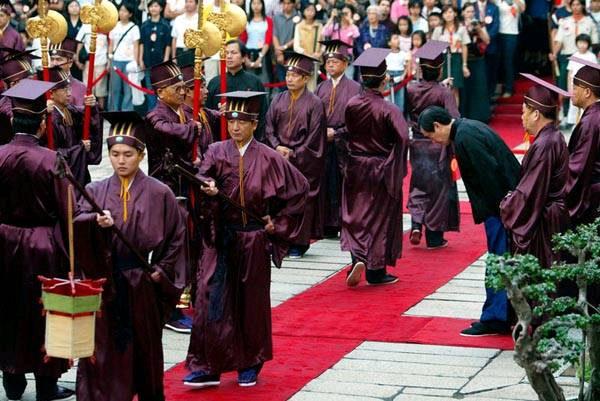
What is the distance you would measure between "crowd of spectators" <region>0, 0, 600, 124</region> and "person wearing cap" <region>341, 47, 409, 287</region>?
7065mm

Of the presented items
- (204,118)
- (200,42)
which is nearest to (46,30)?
(200,42)

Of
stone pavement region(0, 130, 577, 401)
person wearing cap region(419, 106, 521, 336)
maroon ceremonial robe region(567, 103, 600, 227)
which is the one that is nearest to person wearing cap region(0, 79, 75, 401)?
stone pavement region(0, 130, 577, 401)

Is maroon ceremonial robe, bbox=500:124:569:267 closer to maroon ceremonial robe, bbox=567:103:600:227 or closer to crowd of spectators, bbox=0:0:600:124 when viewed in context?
maroon ceremonial robe, bbox=567:103:600:227

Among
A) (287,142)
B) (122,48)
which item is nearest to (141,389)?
(287,142)

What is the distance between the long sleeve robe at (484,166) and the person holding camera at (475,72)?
420 inches

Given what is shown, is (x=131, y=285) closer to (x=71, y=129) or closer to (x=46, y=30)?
(x=46, y=30)

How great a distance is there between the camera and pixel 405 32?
66.8 ft

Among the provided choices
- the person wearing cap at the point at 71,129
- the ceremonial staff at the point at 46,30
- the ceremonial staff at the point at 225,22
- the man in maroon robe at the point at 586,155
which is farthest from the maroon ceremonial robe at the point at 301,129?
the man in maroon robe at the point at 586,155

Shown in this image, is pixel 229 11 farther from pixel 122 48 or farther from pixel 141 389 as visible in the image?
pixel 122 48

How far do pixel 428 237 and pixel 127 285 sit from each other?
6518mm

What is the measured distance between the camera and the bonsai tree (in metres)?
7.26

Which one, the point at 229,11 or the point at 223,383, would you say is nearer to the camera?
the point at 223,383

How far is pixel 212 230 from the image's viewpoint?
9727 mm

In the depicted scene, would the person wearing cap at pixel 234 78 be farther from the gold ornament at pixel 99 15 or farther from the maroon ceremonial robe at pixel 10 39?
the maroon ceremonial robe at pixel 10 39
